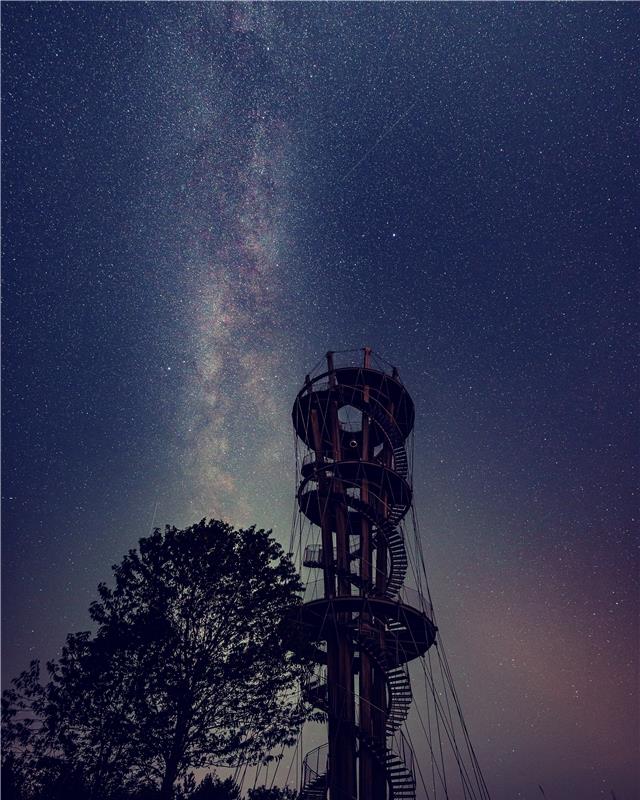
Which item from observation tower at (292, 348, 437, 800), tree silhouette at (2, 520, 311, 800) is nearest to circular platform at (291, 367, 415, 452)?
observation tower at (292, 348, 437, 800)

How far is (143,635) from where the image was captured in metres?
17.2

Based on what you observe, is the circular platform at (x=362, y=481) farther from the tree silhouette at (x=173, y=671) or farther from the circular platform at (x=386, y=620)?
the tree silhouette at (x=173, y=671)

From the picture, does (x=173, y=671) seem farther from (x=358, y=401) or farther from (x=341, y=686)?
(x=358, y=401)

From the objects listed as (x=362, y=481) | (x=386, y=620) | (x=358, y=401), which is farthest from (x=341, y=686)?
(x=358, y=401)

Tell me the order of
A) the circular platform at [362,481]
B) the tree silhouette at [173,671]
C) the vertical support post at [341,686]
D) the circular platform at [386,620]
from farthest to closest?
the circular platform at [362,481], the circular platform at [386,620], the vertical support post at [341,686], the tree silhouette at [173,671]

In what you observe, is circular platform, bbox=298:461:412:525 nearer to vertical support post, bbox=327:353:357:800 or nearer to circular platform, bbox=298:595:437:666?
vertical support post, bbox=327:353:357:800

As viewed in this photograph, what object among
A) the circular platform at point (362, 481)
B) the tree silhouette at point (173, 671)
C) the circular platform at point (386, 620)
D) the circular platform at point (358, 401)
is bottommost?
the tree silhouette at point (173, 671)

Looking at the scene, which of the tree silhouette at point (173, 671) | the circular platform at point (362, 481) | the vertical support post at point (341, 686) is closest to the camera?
the tree silhouette at point (173, 671)

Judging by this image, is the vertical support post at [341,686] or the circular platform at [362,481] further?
the circular platform at [362,481]

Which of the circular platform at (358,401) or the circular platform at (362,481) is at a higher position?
the circular platform at (358,401)

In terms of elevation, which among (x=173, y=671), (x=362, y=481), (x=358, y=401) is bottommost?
(x=173, y=671)

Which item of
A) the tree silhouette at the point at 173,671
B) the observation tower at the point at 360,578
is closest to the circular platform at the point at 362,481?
the observation tower at the point at 360,578

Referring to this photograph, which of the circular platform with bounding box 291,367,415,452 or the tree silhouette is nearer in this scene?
the tree silhouette

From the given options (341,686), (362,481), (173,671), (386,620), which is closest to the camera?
(173,671)
